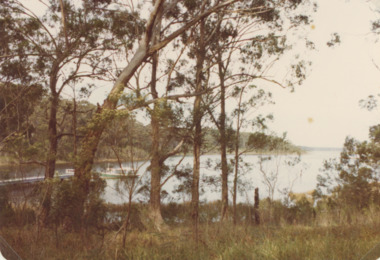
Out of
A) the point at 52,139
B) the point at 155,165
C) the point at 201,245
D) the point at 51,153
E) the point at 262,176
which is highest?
the point at 52,139

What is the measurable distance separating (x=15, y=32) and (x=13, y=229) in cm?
272

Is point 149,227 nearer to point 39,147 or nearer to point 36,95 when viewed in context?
point 39,147

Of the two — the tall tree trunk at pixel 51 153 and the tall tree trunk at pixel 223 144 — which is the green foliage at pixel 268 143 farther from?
the tall tree trunk at pixel 51 153

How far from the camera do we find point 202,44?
6641 mm

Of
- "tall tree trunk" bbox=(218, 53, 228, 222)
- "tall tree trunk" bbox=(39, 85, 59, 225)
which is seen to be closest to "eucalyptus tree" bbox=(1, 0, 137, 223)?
"tall tree trunk" bbox=(39, 85, 59, 225)

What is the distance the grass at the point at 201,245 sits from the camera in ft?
9.15

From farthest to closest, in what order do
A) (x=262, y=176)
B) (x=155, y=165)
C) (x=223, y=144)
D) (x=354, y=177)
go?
(x=262, y=176)
(x=223, y=144)
(x=354, y=177)
(x=155, y=165)

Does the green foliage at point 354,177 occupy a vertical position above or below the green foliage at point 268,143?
below

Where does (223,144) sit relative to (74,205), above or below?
above

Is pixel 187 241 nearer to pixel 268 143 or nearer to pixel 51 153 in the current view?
pixel 51 153

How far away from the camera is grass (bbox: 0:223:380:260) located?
2789 millimetres

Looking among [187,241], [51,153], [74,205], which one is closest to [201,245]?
[187,241]

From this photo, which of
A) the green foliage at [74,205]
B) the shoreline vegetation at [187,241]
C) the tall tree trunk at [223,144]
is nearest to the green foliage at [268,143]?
the tall tree trunk at [223,144]

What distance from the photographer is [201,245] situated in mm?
3201
